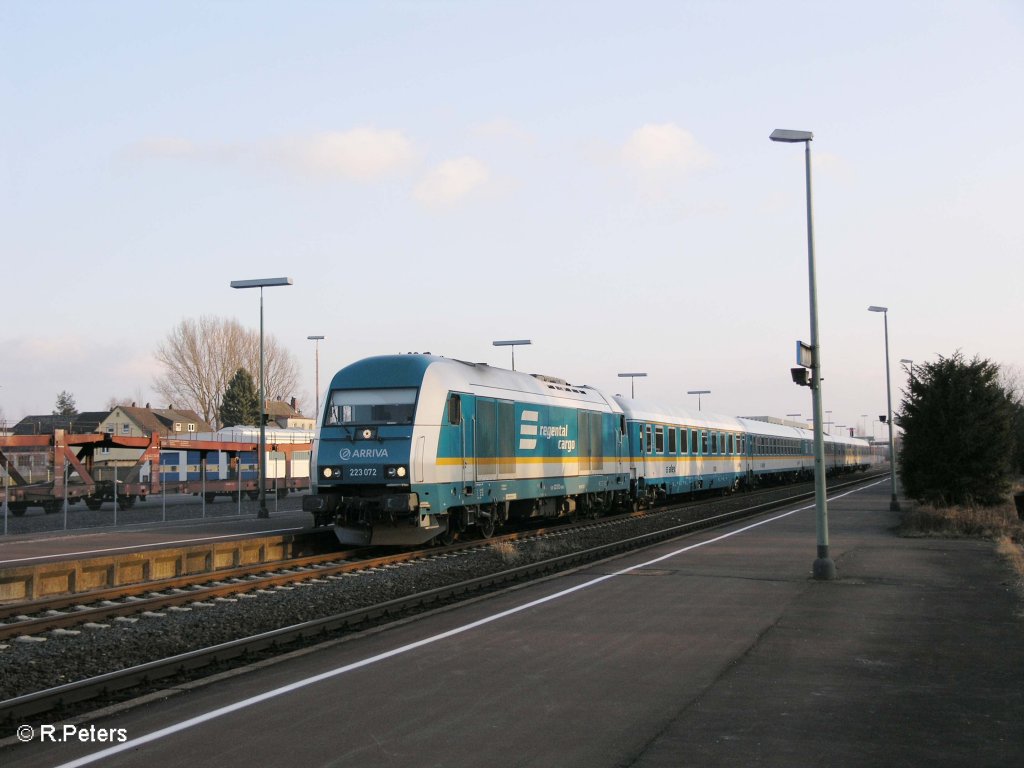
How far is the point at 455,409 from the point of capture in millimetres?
19641

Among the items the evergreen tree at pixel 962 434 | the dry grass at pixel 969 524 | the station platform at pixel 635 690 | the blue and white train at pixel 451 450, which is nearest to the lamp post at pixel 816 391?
the station platform at pixel 635 690

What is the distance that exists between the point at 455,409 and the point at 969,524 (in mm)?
11903

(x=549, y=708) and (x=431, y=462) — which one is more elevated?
(x=431, y=462)

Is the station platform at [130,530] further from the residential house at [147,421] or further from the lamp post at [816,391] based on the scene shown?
the residential house at [147,421]

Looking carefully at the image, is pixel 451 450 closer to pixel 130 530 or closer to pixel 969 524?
pixel 969 524

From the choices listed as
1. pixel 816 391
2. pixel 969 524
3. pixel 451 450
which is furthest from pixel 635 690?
pixel 969 524

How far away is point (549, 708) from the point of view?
24.1 ft

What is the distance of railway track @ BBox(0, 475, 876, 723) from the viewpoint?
805cm

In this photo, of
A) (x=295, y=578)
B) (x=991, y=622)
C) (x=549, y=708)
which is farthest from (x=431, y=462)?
(x=549, y=708)

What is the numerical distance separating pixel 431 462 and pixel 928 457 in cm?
1580

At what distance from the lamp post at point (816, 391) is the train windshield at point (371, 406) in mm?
7298

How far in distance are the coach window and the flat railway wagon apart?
0.06 feet

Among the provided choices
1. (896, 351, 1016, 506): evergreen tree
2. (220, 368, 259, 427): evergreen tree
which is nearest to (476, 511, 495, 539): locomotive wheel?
(896, 351, 1016, 506): evergreen tree

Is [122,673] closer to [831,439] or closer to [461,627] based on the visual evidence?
[461,627]
